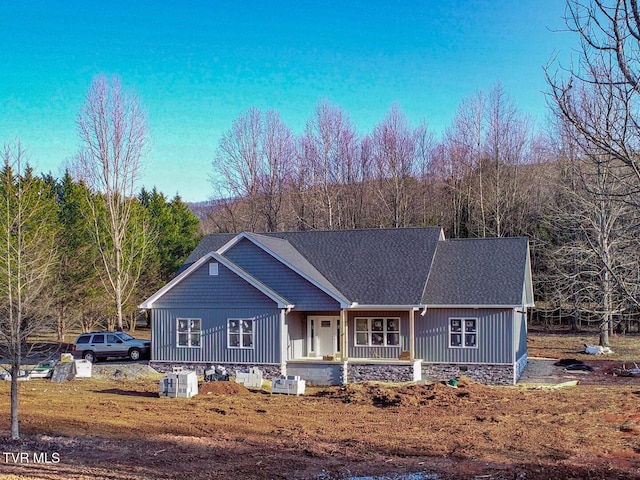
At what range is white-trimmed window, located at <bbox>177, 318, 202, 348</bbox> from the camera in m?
25.9

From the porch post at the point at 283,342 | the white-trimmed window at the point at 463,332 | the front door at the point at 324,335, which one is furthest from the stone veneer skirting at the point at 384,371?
the front door at the point at 324,335

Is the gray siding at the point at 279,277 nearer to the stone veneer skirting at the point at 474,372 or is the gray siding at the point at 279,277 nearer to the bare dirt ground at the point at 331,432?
the bare dirt ground at the point at 331,432

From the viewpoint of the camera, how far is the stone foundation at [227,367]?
2478cm

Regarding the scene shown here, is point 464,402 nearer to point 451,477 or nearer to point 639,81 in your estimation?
point 451,477

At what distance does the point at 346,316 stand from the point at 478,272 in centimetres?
566

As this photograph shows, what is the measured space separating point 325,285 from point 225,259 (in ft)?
13.8

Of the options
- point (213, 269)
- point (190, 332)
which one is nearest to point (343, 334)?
point (213, 269)

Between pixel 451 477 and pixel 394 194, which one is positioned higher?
pixel 394 194

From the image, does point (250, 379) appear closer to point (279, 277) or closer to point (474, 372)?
point (279, 277)

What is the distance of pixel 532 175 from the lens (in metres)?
51.1

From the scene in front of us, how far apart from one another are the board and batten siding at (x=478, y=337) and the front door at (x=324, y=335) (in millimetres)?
3518

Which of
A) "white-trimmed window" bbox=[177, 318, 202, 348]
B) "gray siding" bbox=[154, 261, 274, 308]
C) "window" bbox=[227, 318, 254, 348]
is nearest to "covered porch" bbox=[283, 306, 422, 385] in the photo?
"window" bbox=[227, 318, 254, 348]

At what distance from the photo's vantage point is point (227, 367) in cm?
2522

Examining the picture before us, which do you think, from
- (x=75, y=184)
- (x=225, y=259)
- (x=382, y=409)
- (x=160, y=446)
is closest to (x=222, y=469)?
(x=160, y=446)
